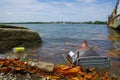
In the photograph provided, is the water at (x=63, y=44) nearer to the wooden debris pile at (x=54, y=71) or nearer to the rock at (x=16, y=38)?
the rock at (x=16, y=38)

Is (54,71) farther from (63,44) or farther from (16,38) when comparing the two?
(63,44)

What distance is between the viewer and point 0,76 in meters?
6.85

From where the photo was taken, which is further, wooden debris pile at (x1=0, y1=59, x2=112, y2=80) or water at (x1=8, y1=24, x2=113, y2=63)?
water at (x1=8, y1=24, x2=113, y2=63)

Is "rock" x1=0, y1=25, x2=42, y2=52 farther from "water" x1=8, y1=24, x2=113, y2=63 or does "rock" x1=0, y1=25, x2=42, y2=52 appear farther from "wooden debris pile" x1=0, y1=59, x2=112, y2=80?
"wooden debris pile" x1=0, y1=59, x2=112, y2=80

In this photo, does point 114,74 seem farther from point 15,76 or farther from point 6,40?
point 6,40

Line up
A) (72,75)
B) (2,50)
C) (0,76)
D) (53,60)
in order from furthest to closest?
(2,50)
(53,60)
(72,75)
(0,76)

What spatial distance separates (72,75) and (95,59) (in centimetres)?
174

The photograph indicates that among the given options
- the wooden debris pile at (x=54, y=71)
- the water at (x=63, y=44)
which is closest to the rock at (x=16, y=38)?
the water at (x=63, y=44)

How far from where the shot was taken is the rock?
49.6ft

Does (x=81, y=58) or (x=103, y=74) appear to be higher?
(x=81, y=58)

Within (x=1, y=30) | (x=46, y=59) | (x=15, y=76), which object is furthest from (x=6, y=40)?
(x=15, y=76)

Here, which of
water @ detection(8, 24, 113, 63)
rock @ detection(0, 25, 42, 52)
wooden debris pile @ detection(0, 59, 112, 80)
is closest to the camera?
wooden debris pile @ detection(0, 59, 112, 80)

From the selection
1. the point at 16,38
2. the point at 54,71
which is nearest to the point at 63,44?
the point at 16,38

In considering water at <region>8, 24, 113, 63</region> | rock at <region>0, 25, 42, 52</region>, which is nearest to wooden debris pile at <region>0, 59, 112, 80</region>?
A: water at <region>8, 24, 113, 63</region>
